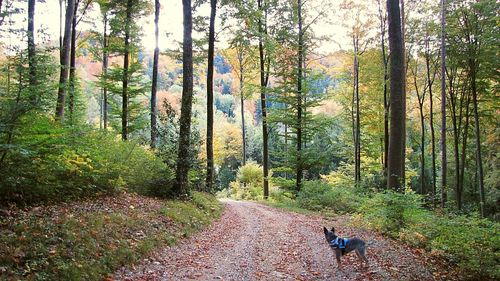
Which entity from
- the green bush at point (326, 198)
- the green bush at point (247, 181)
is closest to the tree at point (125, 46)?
the green bush at point (326, 198)

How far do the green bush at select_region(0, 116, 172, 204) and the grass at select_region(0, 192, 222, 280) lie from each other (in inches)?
21.4

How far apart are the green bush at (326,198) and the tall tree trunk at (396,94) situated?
576 cm

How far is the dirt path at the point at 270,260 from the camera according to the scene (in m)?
A: 6.36

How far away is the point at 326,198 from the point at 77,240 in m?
14.5

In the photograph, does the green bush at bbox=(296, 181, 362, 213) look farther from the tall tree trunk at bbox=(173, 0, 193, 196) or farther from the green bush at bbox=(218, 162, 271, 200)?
the green bush at bbox=(218, 162, 271, 200)

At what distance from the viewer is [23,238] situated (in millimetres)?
5094

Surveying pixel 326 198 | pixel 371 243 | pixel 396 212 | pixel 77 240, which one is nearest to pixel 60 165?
pixel 77 240

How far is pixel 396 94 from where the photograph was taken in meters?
10.6

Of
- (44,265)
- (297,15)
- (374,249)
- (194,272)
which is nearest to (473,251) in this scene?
(374,249)

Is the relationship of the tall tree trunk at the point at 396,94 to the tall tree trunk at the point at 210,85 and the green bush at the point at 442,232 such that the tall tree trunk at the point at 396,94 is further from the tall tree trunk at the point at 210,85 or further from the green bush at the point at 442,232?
the tall tree trunk at the point at 210,85

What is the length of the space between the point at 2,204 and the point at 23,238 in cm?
148

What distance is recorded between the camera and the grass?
4.71 meters

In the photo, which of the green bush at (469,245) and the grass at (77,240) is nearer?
the grass at (77,240)

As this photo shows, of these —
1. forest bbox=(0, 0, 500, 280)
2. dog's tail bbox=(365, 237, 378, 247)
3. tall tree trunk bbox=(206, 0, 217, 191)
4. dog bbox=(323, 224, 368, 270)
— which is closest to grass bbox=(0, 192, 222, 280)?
forest bbox=(0, 0, 500, 280)
